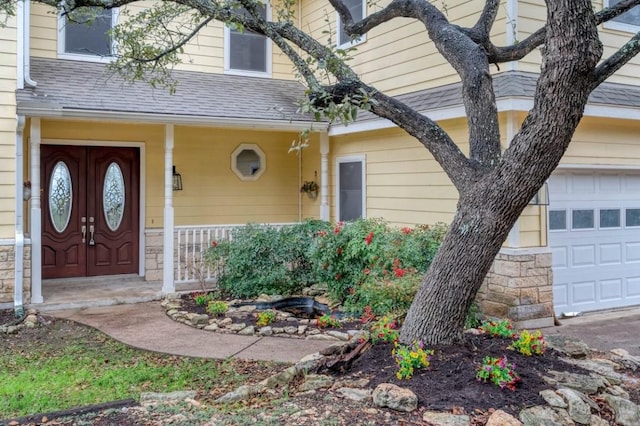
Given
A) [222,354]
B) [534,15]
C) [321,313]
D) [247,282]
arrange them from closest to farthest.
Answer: [222,354] < [534,15] < [321,313] < [247,282]

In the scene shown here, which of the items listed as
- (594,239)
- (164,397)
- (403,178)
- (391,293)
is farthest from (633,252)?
(164,397)

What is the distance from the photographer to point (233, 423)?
3439 mm

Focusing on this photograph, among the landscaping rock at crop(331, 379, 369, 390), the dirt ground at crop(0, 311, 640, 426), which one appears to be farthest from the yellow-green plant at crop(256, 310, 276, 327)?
the landscaping rock at crop(331, 379, 369, 390)

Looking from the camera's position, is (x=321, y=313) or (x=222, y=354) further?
(x=321, y=313)

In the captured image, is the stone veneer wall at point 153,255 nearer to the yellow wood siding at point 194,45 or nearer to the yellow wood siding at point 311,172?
the yellow wood siding at point 311,172

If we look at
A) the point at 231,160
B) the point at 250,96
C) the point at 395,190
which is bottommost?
the point at 395,190

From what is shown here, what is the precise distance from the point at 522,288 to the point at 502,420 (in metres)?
3.68

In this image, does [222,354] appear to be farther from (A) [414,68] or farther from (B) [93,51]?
(B) [93,51]

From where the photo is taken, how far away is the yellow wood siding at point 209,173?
973 centimetres

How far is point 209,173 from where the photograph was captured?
407 inches

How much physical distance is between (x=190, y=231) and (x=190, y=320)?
2753mm

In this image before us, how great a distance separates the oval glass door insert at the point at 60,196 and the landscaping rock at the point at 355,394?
7236 mm

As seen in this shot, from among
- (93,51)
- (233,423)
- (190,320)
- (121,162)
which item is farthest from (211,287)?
(233,423)

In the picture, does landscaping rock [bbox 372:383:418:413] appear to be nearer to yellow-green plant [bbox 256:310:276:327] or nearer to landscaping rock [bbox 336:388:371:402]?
landscaping rock [bbox 336:388:371:402]
